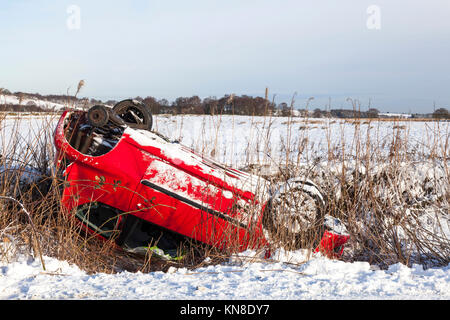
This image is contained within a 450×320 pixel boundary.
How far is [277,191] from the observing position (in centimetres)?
331

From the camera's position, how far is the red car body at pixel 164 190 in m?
3.09

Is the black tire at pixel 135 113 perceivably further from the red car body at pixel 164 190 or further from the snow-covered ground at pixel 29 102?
the snow-covered ground at pixel 29 102

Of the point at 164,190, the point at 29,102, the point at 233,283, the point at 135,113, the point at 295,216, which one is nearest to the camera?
the point at 233,283

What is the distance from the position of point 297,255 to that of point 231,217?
24.4 inches

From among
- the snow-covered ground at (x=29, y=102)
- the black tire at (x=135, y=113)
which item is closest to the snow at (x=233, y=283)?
the black tire at (x=135, y=113)

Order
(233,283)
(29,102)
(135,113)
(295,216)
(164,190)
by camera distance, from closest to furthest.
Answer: (233,283) < (164,190) < (295,216) < (135,113) < (29,102)

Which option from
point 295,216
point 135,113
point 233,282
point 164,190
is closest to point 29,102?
point 135,113

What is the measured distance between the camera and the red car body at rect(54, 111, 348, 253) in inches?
122

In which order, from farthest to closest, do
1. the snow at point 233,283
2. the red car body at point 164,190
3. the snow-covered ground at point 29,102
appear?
the snow-covered ground at point 29,102 → the red car body at point 164,190 → the snow at point 233,283

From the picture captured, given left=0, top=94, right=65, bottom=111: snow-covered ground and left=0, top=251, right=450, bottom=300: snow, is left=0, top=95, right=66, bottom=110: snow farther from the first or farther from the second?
left=0, top=251, right=450, bottom=300: snow

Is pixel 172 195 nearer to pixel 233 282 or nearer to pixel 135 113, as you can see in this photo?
pixel 233 282

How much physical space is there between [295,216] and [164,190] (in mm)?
1150

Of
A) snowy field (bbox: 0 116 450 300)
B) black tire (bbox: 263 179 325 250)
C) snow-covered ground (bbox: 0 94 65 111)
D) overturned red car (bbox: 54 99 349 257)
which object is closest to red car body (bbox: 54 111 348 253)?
overturned red car (bbox: 54 99 349 257)

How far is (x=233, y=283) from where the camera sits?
2.26 meters
